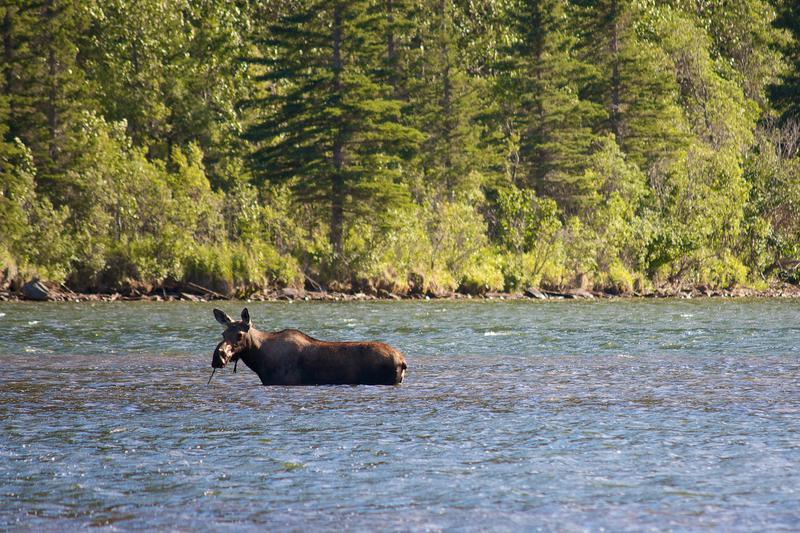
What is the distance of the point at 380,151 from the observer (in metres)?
64.5

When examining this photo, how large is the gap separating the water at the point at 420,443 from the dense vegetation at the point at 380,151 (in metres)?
33.4

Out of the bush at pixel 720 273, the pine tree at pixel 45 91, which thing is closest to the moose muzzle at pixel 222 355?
the pine tree at pixel 45 91

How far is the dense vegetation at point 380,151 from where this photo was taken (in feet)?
200

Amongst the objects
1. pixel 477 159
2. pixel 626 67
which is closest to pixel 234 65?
pixel 477 159

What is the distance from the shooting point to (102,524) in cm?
995

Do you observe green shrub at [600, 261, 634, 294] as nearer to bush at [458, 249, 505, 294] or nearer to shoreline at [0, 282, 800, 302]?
shoreline at [0, 282, 800, 302]

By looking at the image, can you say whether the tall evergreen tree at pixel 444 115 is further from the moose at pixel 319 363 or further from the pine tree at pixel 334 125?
the moose at pixel 319 363

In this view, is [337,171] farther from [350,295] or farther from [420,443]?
[420,443]

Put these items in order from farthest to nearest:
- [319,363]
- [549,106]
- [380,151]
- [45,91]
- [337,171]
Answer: [549,106] < [45,91] < [380,151] < [337,171] < [319,363]

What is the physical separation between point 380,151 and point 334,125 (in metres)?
3.48

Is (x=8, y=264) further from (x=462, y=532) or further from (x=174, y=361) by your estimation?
(x=462, y=532)

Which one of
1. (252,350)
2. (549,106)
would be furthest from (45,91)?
(252,350)

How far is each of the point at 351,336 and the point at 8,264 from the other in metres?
30.1

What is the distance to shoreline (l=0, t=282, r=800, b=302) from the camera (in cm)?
5469
